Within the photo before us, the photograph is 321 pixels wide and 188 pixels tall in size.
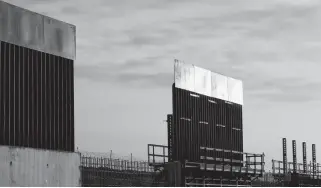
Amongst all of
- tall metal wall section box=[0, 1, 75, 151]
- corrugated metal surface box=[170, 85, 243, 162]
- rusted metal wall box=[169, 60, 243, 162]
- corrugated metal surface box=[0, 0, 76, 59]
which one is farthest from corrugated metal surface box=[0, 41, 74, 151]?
corrugated metal surface box=[170, 85, 243, 162]

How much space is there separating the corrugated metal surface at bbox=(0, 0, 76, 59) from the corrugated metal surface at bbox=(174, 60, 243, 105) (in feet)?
24.5

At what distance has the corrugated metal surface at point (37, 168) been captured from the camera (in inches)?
1133

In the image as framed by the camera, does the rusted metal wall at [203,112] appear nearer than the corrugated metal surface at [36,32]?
No

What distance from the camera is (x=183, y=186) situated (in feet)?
127

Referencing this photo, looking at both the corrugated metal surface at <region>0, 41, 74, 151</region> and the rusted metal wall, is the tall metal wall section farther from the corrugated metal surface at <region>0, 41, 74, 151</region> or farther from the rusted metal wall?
the rusted metal wall

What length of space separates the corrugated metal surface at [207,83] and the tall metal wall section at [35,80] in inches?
295

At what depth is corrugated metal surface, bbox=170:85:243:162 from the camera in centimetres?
3906

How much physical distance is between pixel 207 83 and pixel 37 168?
49.3 feet

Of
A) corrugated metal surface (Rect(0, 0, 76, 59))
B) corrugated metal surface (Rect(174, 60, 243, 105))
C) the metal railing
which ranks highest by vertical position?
corrugated metal surface (Rect(0, 0, 76, 59))

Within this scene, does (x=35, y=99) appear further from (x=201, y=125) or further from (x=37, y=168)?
(x=201, y=125)

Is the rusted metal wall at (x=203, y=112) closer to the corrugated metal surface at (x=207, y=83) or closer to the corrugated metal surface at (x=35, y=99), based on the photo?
the corrugated metal surface at (x=207, y=83)

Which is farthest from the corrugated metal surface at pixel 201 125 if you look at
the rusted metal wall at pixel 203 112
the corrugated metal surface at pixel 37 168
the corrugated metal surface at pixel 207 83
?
the corrugated metal surface at pixel 37 168

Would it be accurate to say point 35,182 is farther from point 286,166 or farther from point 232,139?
point 286,166

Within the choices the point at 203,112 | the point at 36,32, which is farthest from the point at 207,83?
the point at 36,32
